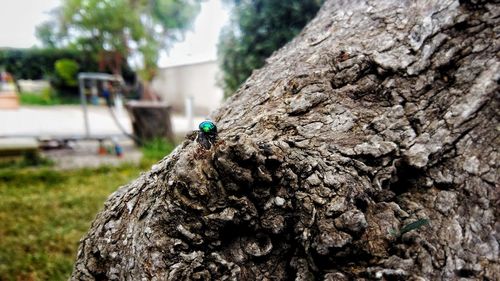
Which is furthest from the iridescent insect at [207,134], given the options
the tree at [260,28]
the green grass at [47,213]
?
the tree at [260,28]

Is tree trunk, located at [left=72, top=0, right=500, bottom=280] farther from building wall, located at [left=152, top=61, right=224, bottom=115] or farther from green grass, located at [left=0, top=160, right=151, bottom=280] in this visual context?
building wall, located at [left=152, top=61, right=224, bottom=115]

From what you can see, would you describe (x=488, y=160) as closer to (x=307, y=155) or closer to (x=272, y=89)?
(x=307, y=155)

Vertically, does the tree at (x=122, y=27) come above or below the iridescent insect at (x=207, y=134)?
above

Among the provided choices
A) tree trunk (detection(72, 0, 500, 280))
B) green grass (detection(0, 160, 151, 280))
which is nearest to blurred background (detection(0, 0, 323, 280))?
green grass (detection(0, 160, 151, 280))

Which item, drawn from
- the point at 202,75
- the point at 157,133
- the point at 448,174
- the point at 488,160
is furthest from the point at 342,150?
the point at 202,75

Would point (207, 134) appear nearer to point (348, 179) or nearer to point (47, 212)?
point (348, 179)

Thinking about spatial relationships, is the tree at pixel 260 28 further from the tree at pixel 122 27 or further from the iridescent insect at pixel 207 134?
the tree at pixel 122 27
